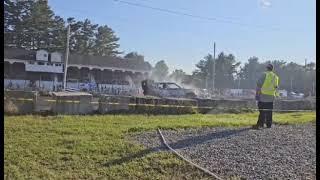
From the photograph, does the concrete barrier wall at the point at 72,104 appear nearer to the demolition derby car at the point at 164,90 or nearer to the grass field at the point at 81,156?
the grass field at the point at 81,156

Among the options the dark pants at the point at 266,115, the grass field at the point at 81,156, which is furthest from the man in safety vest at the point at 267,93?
the grass field at the point at 81,156

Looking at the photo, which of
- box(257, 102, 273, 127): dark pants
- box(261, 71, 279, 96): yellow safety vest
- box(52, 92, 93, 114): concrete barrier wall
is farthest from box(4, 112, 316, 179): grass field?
box(261, 71, 279, 96): yellow safety vest

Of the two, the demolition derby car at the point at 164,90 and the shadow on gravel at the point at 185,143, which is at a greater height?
the demolition derby car at the point at 164,90

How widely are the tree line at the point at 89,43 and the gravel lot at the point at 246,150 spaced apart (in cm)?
654

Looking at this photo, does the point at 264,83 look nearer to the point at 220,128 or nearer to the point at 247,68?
the point at 220,128

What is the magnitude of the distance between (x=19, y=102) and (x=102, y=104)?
2582mm

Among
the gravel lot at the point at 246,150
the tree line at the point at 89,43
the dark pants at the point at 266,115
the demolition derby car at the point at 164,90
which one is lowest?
the gravel lot at the point at 246,150

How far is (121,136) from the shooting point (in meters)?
8.84

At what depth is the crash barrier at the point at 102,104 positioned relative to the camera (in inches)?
466

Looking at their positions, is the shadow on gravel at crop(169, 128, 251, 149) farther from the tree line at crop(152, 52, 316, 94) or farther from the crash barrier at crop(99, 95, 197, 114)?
the tree line at crop(152, 52, 316, 94)

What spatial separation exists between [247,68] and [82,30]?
45.6 m

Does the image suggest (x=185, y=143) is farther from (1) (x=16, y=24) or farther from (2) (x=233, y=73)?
(2) (x=233, y=73)

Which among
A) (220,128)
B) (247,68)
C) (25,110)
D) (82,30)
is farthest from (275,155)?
(247,68)

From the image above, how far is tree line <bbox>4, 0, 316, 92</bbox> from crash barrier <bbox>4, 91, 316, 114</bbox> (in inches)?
138
